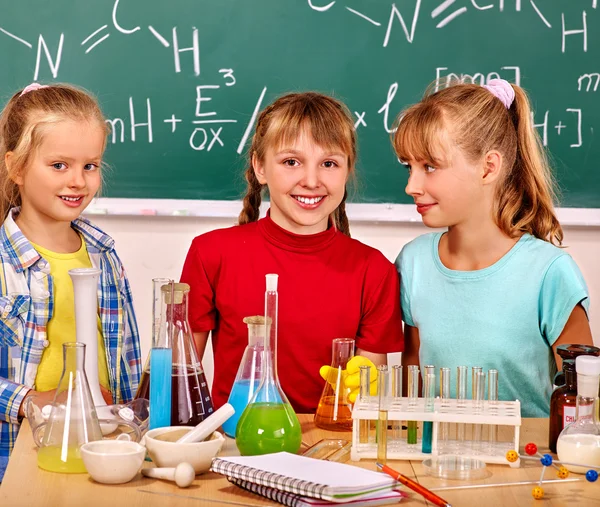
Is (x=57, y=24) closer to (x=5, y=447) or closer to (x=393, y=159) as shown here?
(x=393, y=159)

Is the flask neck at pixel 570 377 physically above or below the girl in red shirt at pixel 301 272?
below

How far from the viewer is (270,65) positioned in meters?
2.70

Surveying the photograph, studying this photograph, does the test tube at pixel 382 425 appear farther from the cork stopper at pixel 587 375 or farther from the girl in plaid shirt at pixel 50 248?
the girl in plaid shirt at pixel 50 248

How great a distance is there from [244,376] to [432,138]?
67 cm

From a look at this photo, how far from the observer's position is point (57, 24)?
2648 mm

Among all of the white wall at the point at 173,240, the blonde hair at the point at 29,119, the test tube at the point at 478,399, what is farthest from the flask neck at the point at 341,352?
the white wall at the point at 173,240

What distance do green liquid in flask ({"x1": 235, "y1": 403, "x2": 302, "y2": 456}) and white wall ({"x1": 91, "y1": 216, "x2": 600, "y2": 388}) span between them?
1572 millimetres

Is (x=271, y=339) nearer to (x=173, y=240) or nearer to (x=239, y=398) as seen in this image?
(x=239, y=398)

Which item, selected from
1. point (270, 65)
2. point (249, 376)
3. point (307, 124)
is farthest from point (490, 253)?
point (270, 65)

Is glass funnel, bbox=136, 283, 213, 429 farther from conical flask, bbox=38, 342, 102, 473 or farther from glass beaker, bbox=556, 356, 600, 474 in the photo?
glass beaker, bbox=556, 356, 600, 474

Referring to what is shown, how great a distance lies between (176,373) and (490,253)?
2.51ft

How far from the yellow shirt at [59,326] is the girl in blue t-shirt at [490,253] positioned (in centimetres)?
67

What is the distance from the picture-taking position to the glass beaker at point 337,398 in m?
1.37

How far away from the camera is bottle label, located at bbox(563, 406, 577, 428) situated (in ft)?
4.05
